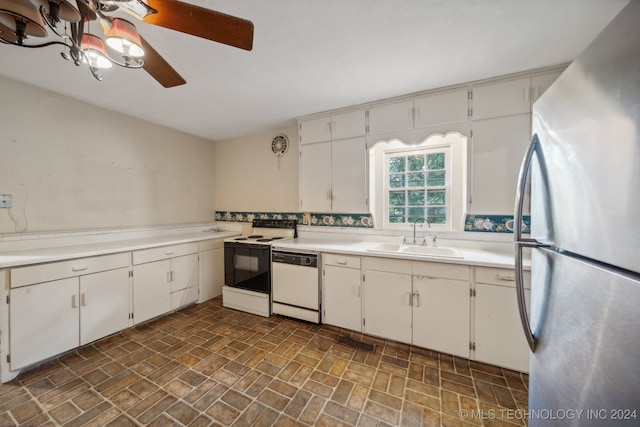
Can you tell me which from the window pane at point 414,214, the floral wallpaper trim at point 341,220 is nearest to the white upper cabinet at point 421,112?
the window pane at point 414,214

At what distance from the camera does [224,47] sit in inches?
66.0

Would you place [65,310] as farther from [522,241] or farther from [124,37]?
[522,241]

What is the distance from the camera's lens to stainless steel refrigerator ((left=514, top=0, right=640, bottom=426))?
19.2 inches

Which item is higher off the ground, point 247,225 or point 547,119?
point 547,119

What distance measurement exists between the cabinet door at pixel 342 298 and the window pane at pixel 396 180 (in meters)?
1.19

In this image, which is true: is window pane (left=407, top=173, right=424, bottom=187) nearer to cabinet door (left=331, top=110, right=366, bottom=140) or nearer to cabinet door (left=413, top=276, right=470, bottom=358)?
cabinet door (left=331, top=110, right=366, bottom=140)

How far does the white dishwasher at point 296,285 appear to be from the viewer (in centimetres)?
248

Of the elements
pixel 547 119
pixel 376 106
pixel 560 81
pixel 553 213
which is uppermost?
pixel 376 106

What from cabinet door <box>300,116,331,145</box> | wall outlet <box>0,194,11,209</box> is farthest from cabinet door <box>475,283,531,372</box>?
wall outlet <box>0,194,11,209</box>

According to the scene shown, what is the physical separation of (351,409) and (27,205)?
3435 mm

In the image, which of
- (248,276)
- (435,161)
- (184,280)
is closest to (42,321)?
(184,280)

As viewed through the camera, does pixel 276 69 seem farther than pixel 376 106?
No

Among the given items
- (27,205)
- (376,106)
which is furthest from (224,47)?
(27,205)

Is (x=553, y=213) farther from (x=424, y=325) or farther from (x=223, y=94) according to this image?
(x=223, y=94)
